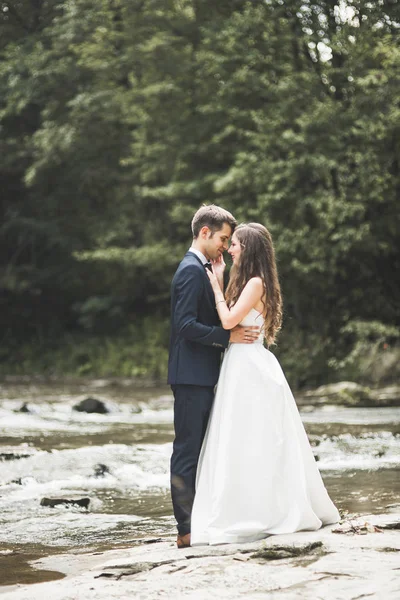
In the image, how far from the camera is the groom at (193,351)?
19.5 ft

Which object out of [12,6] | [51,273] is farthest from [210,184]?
[12,6]

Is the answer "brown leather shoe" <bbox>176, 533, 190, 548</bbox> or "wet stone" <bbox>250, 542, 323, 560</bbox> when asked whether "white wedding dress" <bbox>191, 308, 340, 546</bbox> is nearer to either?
"brown leather shoe" <bbox>176, 533, 190, 548</bbox>

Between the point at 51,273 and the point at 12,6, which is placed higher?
the point at 12,6

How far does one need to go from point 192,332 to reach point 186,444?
28.5 inches

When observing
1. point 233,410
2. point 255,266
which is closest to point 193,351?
point 233,410

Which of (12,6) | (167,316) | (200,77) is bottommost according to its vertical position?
(167,316)

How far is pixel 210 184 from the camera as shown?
2711 cm

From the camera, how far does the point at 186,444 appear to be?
602 cm

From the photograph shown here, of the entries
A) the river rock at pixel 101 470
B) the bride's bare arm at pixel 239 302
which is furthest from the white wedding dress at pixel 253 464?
the river rock at pixel 101 470

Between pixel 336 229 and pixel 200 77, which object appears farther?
pixel 200 77

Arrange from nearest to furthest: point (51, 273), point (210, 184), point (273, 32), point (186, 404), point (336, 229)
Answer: point (186, 404) < point (336, 229) < point (273, 32) < point (210, 184) < point (51, 273)

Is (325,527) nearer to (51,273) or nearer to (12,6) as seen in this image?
(51,273)

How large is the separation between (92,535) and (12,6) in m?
30.9

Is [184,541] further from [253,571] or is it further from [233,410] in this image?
[253,571]
